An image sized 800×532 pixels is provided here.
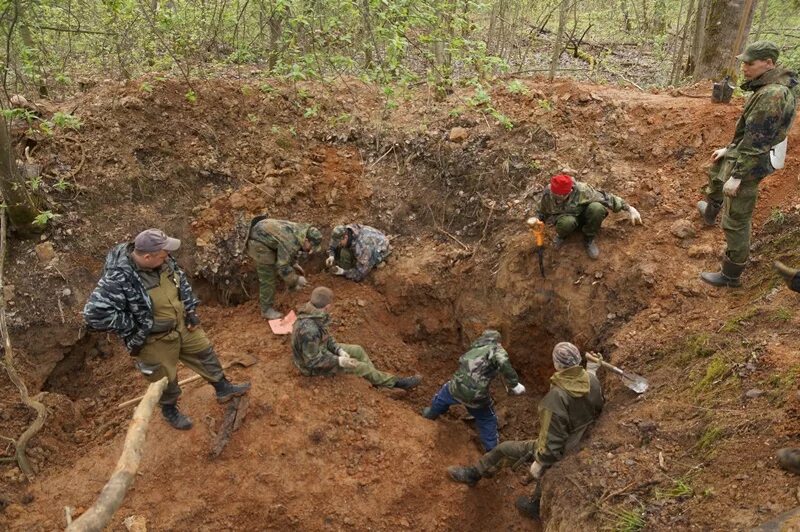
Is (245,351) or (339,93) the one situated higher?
(339,93)

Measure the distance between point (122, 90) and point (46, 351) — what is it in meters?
3.97

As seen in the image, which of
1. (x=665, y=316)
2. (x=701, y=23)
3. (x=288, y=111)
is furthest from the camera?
(x=701, y=23)

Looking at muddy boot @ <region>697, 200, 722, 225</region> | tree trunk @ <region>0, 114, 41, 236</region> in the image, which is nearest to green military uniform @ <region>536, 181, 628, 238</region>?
muddy boot @ <region>697, 200, 722, 225</region>

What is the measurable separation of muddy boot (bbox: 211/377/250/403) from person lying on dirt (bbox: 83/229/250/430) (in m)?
0.14

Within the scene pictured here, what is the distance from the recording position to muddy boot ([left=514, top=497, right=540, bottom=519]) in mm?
4871

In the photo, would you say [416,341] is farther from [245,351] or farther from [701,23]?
[701,23]

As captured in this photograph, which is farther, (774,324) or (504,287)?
(504,287)

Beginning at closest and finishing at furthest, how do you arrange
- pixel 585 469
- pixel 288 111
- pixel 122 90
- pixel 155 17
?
1. pixel 585 469
2. pixel 155 17
3. pixel 122 90
4. pixel 288 111

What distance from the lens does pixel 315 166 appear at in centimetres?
789

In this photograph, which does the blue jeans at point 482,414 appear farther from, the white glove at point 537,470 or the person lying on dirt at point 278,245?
the person lying on dirt at point 278,245

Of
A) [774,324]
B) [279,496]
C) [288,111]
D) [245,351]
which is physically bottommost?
[279,496]

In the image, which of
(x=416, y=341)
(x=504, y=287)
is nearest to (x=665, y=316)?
(x=504, y=287)

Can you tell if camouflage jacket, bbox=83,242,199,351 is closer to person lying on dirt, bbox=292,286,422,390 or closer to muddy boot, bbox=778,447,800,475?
person lying on dirt, bbox=292,286,422,390

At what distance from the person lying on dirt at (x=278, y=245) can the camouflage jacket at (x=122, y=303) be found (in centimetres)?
208
